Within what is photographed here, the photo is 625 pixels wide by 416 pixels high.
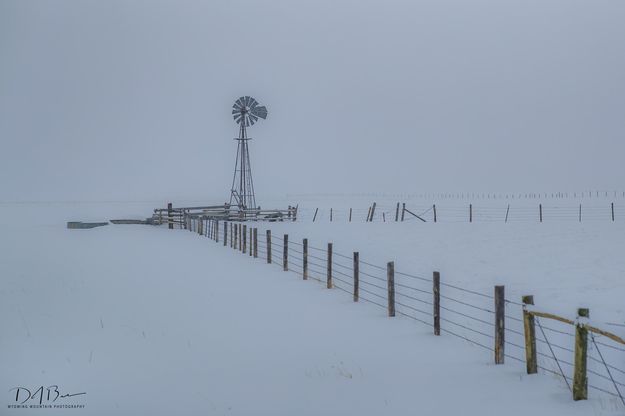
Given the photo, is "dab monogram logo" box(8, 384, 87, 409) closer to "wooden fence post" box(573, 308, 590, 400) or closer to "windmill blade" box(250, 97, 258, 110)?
"wooden fence post" box(573, 308, 590, 400)

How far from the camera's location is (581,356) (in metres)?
7.32

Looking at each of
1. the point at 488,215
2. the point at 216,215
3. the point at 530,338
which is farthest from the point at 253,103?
the point at 530,338

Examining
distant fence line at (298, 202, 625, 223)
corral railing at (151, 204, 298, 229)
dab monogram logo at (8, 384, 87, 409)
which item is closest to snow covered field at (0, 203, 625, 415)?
dab monogram logo at (8, 384, 87, 409)

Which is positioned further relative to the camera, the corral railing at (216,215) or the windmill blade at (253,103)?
the windmill blade at (253,103)

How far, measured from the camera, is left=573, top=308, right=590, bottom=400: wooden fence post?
24.1ft

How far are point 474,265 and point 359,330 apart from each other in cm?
1026

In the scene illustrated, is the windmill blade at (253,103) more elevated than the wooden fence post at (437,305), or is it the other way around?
the windmill blade at (253,103)

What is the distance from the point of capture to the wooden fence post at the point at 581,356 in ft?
24.1

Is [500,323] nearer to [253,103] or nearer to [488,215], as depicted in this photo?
[253,103]
